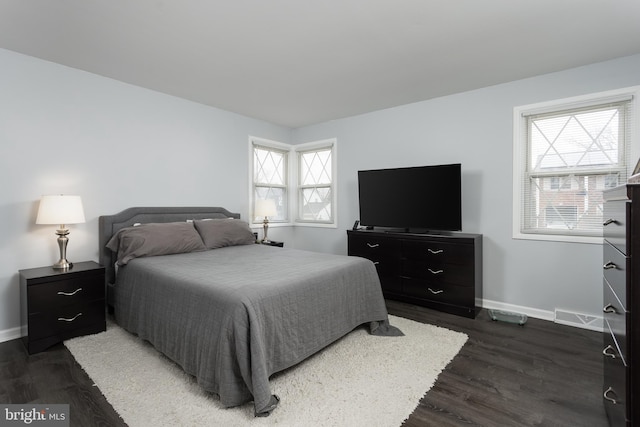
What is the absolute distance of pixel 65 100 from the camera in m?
2.95

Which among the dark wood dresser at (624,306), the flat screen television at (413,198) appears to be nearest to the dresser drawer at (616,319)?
the dark wood dresser at (624,306)

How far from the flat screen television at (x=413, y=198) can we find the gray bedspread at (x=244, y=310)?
3.76 ft

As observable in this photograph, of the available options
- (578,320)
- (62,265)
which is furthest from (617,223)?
(62,265)

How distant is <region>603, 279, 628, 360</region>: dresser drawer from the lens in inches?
48.6

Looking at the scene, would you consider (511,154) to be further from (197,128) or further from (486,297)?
(197,128)

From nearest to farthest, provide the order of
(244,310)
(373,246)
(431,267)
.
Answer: (244,310) → (431,267) → (373,246)

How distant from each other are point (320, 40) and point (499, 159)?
2310 millimetres

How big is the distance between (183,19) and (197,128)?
1939mm

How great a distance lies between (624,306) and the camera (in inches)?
48.5

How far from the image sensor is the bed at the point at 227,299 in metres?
1.76

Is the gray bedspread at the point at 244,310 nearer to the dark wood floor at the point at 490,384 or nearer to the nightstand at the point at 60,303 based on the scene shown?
the nightstand at the point at 60,303

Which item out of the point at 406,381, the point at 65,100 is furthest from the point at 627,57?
the point at 65,100

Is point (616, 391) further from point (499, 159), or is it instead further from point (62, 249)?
point (62, 249)

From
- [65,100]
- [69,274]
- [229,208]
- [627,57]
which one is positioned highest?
[627,57]
